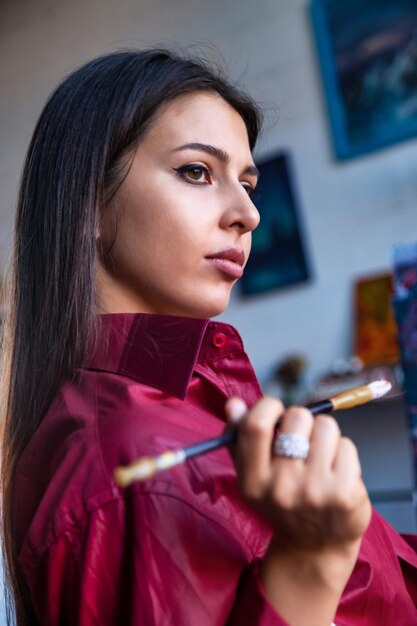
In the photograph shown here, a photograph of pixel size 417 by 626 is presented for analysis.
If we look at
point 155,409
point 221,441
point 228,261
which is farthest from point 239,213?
point 221,441

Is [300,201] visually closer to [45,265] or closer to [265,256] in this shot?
[265,256]

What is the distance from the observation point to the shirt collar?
72cm

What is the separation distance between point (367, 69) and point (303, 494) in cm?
261

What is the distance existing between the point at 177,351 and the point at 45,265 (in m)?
0.22

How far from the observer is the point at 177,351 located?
73 cm

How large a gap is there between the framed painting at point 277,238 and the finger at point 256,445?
245 centimetres

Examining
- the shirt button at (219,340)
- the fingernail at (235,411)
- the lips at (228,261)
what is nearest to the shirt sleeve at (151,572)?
the fingernail at (235,411)

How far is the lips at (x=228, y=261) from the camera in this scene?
0.83 metres

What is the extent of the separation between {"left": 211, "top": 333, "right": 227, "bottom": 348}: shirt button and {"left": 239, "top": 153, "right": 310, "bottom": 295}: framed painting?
2201 mm

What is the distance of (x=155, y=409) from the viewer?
673 mm

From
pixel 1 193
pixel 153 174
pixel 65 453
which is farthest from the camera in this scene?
pixel 1 193

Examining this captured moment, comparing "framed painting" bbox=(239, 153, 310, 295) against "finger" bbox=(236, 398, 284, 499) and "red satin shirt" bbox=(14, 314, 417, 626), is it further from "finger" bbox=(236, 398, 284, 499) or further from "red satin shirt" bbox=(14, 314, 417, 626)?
"finger" bbox=(236, 398, 284, 499)

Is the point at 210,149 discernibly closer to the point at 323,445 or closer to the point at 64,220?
the point at 64,220

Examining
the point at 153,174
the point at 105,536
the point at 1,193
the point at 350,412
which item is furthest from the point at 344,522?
the point at 1,193
